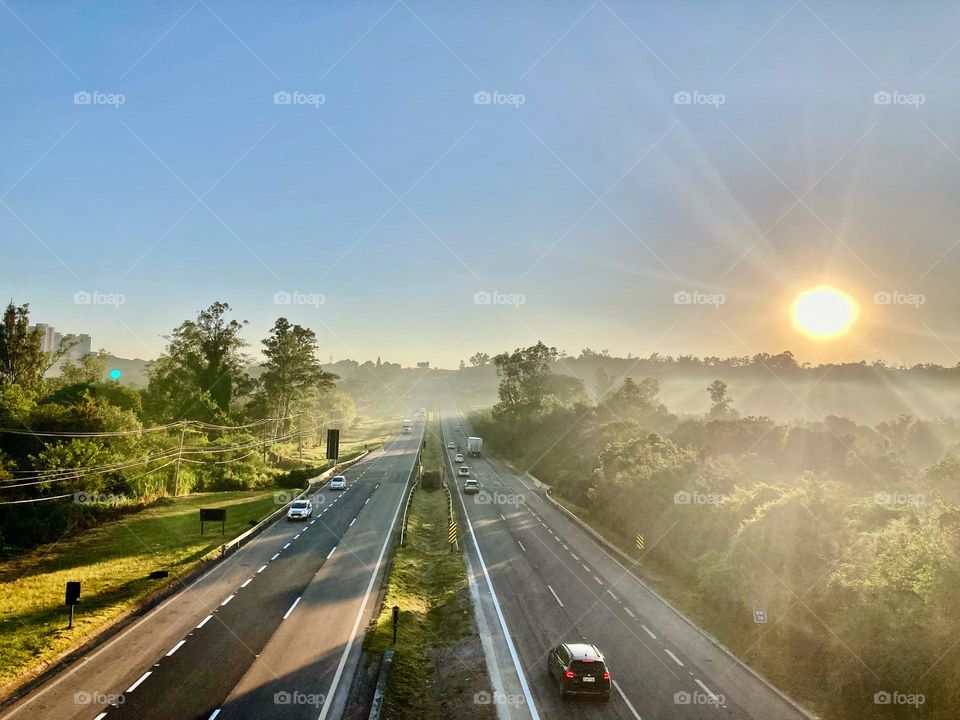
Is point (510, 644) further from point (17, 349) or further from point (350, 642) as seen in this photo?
point (17, 349)

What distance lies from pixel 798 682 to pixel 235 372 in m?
95.8

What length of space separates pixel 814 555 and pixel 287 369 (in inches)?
3496

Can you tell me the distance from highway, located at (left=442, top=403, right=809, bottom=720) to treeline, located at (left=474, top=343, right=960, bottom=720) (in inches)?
73.7

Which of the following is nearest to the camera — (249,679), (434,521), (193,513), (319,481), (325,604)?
(249,679)

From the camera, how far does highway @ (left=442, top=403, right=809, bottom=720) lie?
60.3 ft

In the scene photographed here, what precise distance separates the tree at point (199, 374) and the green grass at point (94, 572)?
1594 inches

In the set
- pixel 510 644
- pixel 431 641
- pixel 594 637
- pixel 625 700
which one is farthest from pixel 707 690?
pixel 431 641

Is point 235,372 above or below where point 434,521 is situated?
above

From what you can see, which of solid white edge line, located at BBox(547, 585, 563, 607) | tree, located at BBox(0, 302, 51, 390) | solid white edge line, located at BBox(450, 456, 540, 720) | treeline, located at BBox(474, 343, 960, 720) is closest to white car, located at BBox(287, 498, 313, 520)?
solid white edge line, located at BBox(450, 456, 540, 720)

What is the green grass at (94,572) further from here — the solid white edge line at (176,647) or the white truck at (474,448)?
the white truck at (474,448)

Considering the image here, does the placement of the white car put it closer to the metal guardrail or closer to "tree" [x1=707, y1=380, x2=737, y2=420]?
the metal guardrail

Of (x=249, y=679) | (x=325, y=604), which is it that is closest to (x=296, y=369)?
(x=325, y=604)

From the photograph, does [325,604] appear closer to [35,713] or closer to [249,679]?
[249,679]

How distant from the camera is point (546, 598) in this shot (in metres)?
28.9
